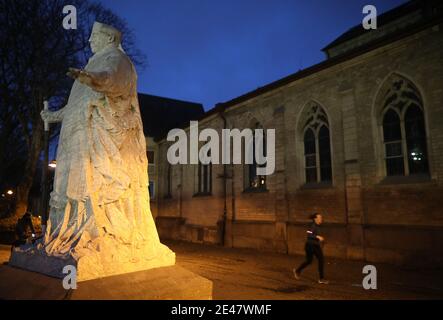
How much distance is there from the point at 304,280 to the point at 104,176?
235 inches

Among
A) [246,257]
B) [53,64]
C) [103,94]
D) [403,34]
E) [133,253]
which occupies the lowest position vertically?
[246,257]

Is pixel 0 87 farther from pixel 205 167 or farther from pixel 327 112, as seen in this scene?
pixel 327 112

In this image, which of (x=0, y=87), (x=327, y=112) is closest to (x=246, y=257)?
(x=327, y=112)

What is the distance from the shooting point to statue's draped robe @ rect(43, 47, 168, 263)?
312cm

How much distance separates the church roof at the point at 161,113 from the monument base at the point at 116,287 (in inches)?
890

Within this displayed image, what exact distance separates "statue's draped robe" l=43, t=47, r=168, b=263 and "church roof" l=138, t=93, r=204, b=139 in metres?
21.9

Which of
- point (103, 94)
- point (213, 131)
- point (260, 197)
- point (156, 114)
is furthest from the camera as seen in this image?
point (156, 114)

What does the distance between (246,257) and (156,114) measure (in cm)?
1971

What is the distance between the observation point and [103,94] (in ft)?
11.2

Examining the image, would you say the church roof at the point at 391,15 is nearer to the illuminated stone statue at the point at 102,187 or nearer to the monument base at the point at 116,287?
the illuminated stone statue at the point at 102,187
